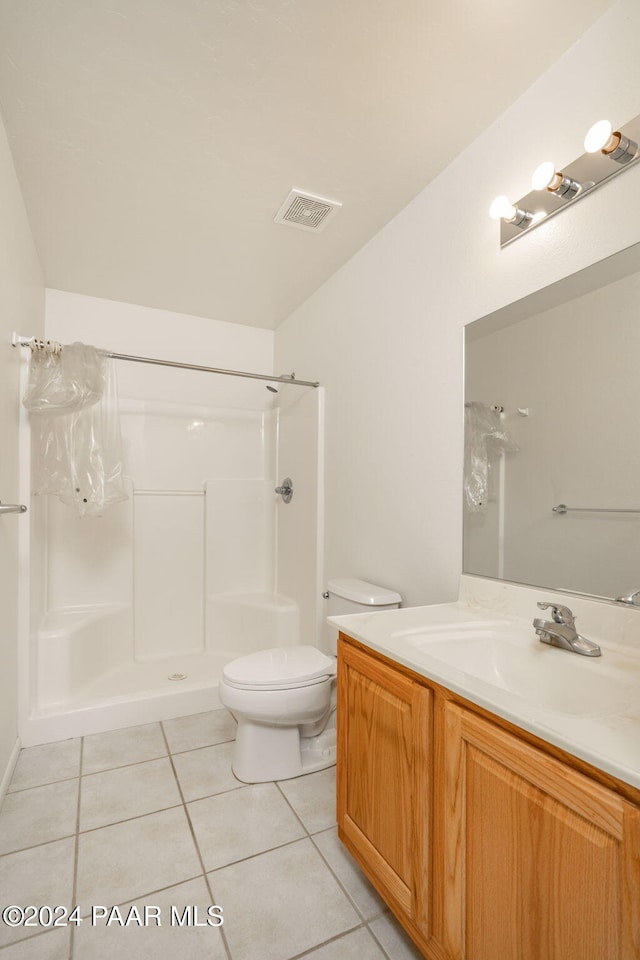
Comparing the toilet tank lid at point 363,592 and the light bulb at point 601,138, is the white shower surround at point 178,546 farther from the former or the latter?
the light bulb at point 601,138

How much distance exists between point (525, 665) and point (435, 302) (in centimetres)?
125

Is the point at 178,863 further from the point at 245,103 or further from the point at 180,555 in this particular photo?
the point at 245,103

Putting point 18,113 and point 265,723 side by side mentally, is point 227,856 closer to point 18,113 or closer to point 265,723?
point 265,723

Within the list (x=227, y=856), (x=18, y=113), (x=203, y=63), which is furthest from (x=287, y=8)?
(x=227, y=856)

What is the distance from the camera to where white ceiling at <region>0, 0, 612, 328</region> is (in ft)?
3.77

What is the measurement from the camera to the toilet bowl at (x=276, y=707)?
165 centimetres

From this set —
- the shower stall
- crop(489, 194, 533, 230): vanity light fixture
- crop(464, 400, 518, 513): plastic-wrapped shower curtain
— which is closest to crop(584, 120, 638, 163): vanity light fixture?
crop(489, 194, 533, 230): vanity light fixture

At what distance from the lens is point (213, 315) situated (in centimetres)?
302

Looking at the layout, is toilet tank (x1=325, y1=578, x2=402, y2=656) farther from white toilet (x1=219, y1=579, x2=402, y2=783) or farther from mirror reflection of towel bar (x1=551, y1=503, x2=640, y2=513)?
mirror reflection of towel bar (x1=551, y1=503, x2=640, y2=513)

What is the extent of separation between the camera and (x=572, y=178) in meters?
1.17

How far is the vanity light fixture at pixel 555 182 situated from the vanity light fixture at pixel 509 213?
110 mm

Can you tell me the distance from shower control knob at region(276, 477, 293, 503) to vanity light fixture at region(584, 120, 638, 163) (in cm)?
215

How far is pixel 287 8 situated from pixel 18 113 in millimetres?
900

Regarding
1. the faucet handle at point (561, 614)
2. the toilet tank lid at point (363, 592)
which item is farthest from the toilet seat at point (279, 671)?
the faucet handle at point (561, 614)
